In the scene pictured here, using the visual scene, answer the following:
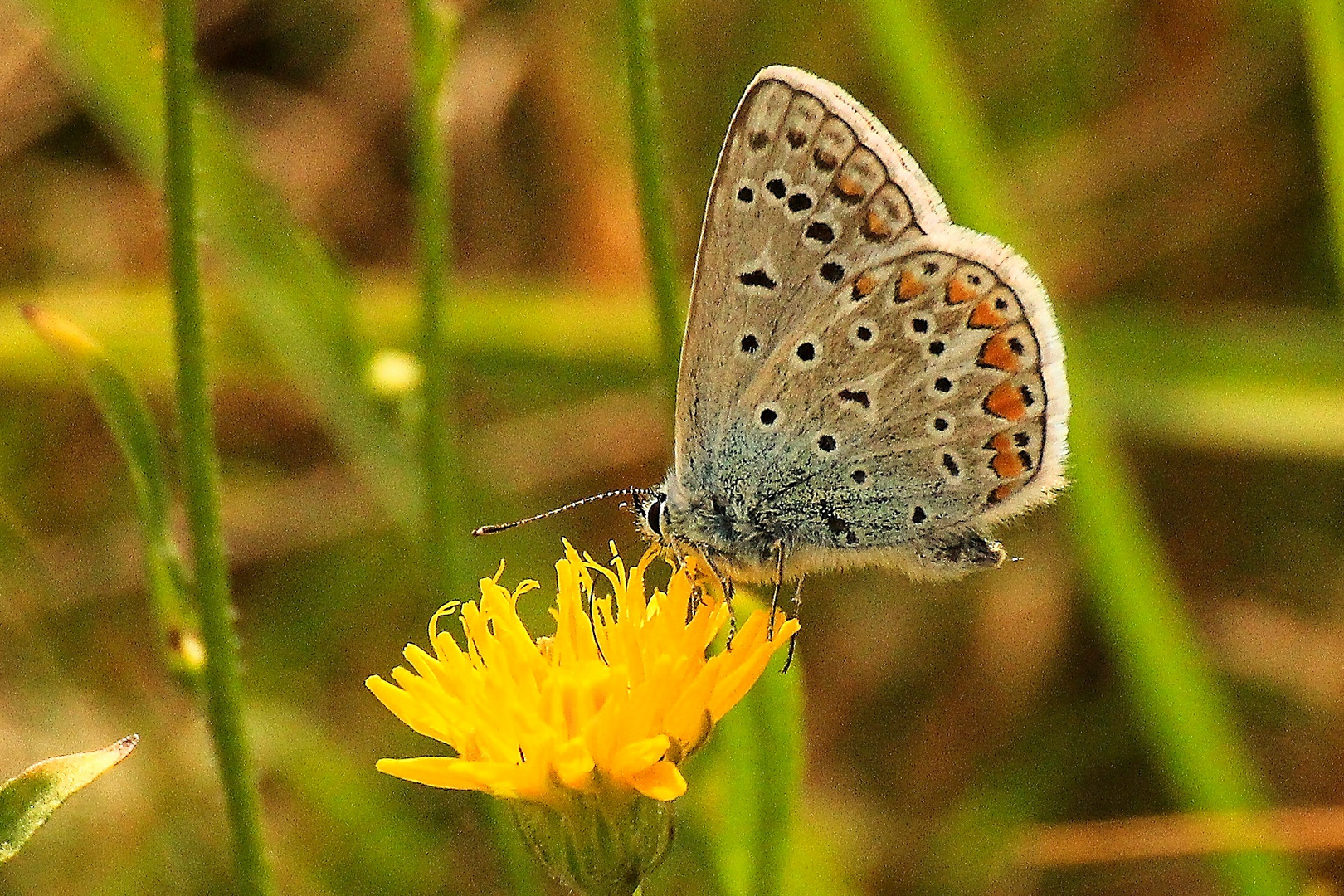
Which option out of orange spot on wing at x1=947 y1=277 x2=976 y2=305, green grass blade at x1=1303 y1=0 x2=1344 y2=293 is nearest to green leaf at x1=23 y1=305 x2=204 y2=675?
orange spot on wing at x1=947 y1=277 x2=976 y2=305

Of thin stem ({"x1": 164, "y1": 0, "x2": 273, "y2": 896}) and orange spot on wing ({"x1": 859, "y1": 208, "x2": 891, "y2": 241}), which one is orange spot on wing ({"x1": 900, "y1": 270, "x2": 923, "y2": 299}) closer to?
orange spot on wing ({"x1": 859, "y1": 208, "x2": 891, "y2": 241})

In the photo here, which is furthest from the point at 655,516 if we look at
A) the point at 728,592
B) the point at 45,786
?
the point at 45,786

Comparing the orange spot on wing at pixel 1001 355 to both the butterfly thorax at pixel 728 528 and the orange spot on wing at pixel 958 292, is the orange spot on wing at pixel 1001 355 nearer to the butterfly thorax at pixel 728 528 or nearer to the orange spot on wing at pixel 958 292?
the orange spot on wing at pixel 958 292

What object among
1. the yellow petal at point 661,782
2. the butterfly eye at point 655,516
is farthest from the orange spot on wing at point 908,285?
the yellow petal at point 661,782

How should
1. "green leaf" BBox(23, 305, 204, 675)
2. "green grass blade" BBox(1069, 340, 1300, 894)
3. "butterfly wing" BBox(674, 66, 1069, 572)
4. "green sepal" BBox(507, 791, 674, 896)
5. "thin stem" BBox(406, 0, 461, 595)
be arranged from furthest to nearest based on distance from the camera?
Answer: "green grass blade" BBox(1069, 340, 1300, 894) → "thin stem" BBox(406, 0, 461, 595) → "butterfly wing" BBox(674, 66, 1069, 572) → "green leaf" BBox(23, 305, 204, 675) → "green sepal" BBox(507, 791, 674, 896)

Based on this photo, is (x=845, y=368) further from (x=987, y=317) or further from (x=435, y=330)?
(x=435, y=330)
